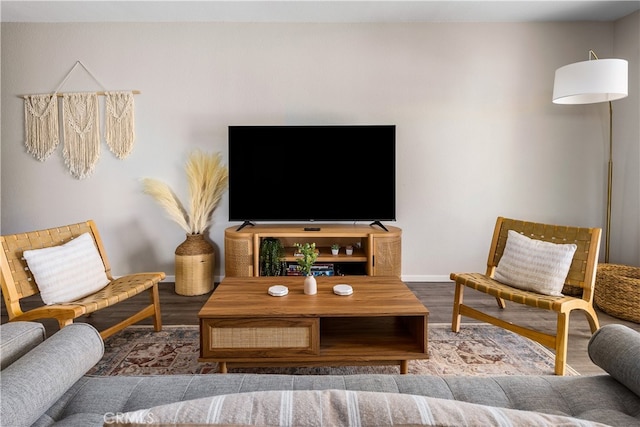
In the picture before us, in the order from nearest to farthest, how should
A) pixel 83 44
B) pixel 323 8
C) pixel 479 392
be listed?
pixel 479 392 → pixel 323 8 → pixel 83 44

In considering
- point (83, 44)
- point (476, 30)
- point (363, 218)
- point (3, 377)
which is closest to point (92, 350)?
point (3, 377)

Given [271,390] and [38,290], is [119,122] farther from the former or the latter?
[271,390]

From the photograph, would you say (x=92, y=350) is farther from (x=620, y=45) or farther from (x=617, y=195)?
(x=620, y=45)

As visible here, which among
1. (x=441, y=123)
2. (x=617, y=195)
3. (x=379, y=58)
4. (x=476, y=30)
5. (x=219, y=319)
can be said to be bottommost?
(x=219, y=319)

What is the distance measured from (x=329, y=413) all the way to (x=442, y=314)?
2450mm

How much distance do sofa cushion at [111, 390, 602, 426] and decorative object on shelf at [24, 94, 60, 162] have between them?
12.8 ft

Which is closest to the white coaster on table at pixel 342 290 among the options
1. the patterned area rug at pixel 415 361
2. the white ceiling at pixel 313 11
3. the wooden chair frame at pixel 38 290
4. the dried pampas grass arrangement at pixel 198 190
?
the patterned area rug at pixel 415 361

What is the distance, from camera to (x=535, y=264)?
221cm

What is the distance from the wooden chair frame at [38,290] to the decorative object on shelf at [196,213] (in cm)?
76

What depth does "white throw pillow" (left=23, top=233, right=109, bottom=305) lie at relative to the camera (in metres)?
2.04

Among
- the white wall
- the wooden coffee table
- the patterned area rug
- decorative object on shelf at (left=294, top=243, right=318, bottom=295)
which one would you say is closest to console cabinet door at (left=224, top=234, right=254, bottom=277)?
the white wall

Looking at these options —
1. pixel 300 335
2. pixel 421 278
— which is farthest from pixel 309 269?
pixel 421 278

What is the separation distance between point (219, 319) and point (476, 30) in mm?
3447

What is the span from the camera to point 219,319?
1.69 metres
